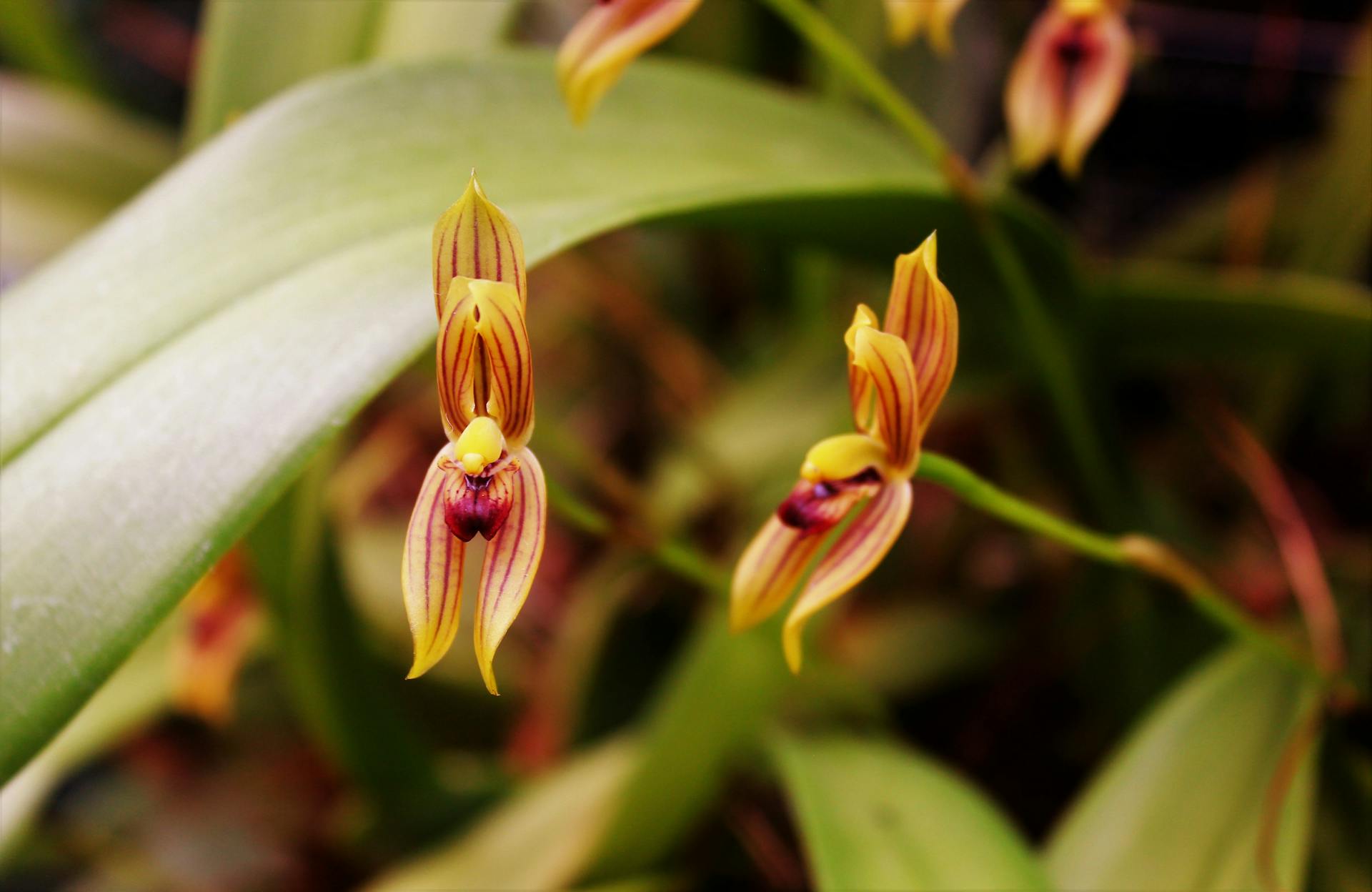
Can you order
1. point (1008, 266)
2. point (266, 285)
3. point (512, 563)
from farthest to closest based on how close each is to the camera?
point (1008, 266) → point (266, 285) → point (512, 563)

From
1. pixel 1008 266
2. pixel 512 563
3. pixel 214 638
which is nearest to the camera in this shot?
pixel 512 563

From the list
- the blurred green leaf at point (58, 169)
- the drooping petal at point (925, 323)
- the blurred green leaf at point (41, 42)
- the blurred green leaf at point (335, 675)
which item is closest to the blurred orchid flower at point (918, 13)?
the drooping petal at point (925, 323)

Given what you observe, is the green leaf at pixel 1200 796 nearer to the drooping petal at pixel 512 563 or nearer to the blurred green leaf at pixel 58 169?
the drooping petal at pixel 512 563

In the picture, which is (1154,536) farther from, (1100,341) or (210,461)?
(210,461)

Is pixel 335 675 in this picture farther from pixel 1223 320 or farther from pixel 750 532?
pixel 1223 320

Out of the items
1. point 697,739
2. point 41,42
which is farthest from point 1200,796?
point 41,42

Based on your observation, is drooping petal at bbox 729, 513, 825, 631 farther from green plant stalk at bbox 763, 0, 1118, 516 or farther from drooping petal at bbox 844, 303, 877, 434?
green plant stalk at bbox 763, 0, 1118, 516

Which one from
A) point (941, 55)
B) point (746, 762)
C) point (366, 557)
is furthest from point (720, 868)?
point (941, 55)

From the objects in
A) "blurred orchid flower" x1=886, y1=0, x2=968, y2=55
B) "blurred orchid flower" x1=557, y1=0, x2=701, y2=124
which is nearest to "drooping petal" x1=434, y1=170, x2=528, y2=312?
"blurred orchid flower" x1=557, y1=0, x2=701, y2=124
